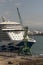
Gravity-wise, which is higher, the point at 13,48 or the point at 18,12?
the point at 18,12

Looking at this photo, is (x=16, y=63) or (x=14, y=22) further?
(x=14, y=22)

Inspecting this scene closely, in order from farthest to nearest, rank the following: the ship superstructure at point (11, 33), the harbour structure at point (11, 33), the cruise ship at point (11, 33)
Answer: the ship superstructure at point (11, 33)
the cruise ship at point (11, 33)
the harbour structure at point (11, 33)

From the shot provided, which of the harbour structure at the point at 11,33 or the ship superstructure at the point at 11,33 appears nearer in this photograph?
the harbour structure at the point at 11,33

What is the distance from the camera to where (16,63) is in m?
66.9

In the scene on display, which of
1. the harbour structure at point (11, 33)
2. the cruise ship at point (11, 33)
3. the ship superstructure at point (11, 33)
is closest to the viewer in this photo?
the harbour structure at point (11, 33)

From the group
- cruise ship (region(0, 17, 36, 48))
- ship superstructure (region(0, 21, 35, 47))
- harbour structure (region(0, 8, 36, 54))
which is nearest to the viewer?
harbour structure (region(0, 8, 36, 54))

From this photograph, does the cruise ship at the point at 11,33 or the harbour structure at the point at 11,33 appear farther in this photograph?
the cruise ship at the point at 11,33

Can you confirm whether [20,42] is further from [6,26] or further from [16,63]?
[16,63]

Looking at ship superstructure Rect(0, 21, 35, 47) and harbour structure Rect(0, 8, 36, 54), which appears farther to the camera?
Result: ship superstructure Rect(0, 21, 35, 47)

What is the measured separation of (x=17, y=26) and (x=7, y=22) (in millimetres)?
5093

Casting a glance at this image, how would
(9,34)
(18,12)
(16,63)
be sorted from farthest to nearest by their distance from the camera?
(18,12)
(9,34)
(16,63)

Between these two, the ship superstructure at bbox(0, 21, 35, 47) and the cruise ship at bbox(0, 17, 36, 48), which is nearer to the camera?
the cruise ship at bbox(0, 17, 36, 48)

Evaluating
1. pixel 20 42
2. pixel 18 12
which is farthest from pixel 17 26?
pixel 18 12

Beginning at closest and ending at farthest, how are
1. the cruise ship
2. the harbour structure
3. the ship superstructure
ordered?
the harbour structure
the cruise ship
the ship superstructure
